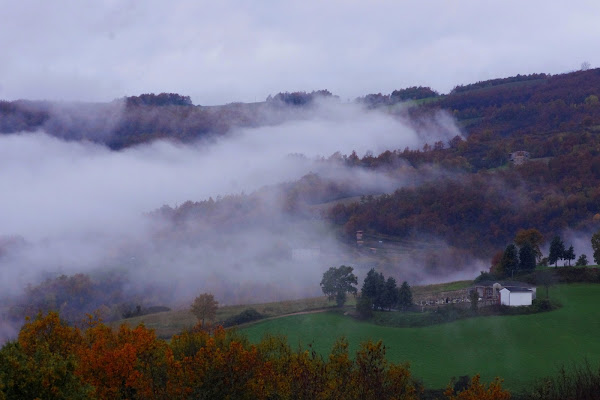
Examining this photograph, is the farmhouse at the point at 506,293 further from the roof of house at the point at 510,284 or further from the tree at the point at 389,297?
the tree at the point at 389,297

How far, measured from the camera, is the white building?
142 ft

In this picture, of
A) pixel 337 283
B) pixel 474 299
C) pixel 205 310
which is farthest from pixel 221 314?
pixel 474 299

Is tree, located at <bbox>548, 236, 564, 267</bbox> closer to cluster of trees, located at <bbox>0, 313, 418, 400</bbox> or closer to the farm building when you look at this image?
cluster of trees, located at <bbox>0, 313, 418, 400</bbox>

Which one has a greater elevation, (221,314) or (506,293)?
(506,293)

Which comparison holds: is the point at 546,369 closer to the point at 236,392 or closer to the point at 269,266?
the point at 236,392

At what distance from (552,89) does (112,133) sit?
92.3 metres

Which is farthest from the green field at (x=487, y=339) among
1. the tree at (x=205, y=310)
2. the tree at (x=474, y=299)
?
the tree at (x=205, y=310)

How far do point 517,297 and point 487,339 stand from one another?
5922 mm

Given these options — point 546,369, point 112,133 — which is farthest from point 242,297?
point 112,133

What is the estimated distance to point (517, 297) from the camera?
43.4 metres

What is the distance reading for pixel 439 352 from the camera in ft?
124

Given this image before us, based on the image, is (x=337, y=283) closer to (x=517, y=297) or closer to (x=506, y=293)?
(x=506, y=293)

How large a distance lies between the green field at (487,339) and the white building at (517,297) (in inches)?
62.9

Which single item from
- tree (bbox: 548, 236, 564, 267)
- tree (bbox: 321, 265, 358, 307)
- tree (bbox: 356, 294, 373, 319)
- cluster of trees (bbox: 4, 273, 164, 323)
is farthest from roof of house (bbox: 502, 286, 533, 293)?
cluster of trees (bbox: 4, 273, 164, 323)
